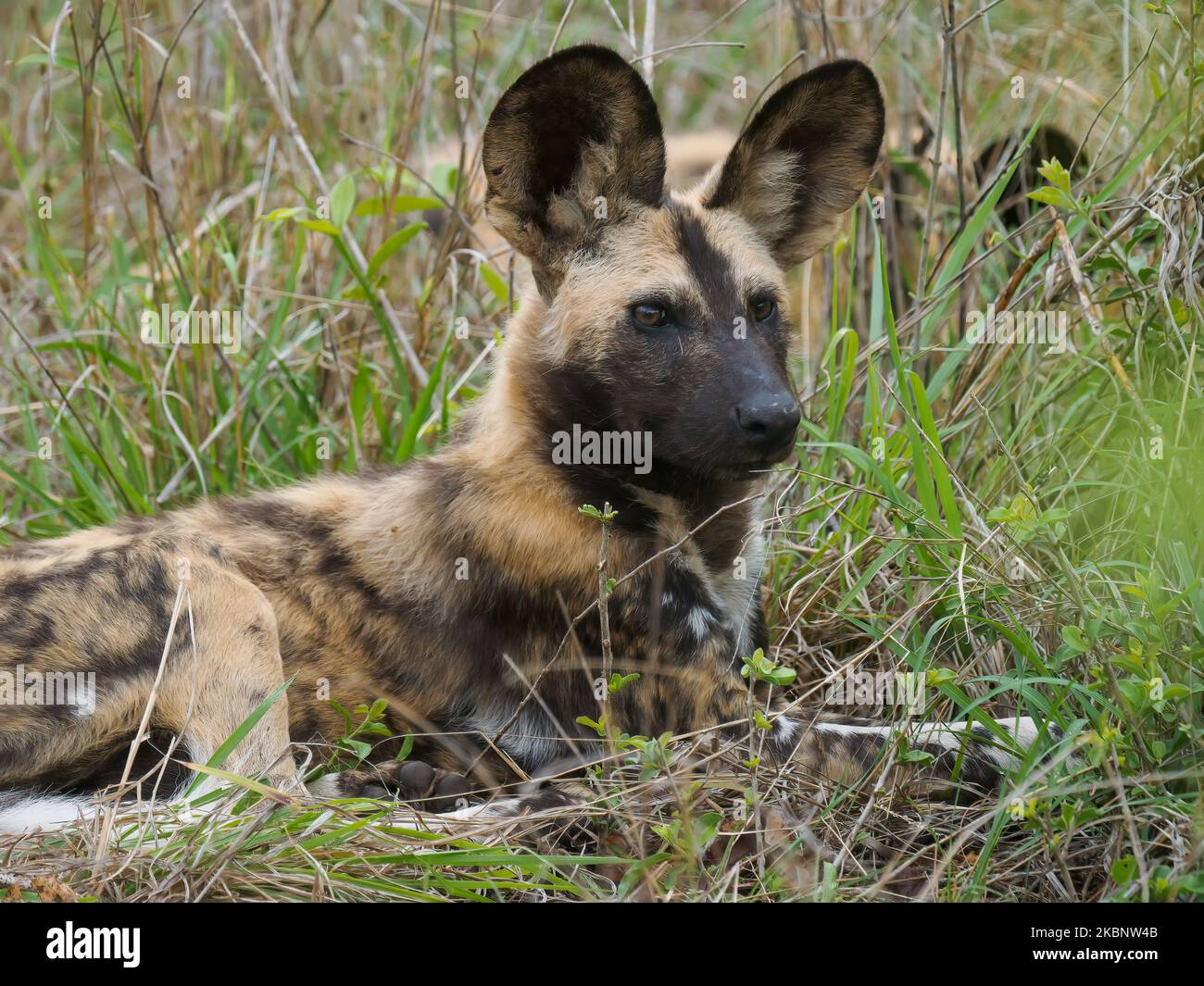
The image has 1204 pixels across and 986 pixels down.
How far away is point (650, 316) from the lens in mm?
4043

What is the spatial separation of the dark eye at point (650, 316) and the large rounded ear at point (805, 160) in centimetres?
62

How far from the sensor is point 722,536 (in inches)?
167

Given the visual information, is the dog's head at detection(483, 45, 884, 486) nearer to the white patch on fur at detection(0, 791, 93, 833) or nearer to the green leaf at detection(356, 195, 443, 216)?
the green leaf at detection(356, 195, 443, 216)

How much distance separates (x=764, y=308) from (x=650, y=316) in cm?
46

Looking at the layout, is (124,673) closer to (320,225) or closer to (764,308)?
(320,225)

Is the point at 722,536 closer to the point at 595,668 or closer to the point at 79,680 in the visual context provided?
the point at 595,668

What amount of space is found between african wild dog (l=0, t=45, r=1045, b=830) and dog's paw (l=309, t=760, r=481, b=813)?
11 millimetres

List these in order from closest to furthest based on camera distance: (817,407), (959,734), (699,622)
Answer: (959,734) < (699,622) < (817,407)

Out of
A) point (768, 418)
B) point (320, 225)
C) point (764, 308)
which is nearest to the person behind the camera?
point (768, 418)

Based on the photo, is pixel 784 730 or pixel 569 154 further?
pixel 569 154

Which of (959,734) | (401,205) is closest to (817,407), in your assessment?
(401,205)

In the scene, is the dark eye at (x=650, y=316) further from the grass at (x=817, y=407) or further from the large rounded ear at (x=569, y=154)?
the grass at (x=817, y=407)

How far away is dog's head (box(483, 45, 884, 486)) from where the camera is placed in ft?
12.9
